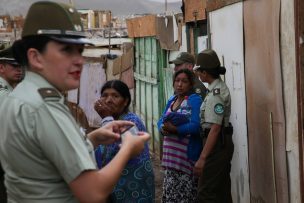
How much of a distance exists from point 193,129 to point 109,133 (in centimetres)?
279

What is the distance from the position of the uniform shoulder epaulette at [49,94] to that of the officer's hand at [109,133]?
0.47m

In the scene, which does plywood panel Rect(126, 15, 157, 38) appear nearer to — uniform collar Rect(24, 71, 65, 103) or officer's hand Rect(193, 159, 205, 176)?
officer's hand Rect(193, 159, 205, 176)

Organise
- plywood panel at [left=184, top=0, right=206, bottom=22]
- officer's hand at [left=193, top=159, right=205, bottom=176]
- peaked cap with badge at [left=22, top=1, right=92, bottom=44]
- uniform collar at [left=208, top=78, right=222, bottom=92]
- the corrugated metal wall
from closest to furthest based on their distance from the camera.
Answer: peaked cap with badge at [left=22, top=1, right=92, bottom=44], officer's hand at [left=193, top=159, right=205, bottom=176], uniform collar at [left=208, top=78, right=222, bottom=92], plywood panel at [left=184, top=0, right=206, bottom=22], the corrugated metal wall

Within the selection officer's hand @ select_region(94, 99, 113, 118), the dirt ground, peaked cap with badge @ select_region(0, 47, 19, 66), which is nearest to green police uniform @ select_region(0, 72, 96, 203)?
officer's hand @ select_region(94, 99, 113, 118)

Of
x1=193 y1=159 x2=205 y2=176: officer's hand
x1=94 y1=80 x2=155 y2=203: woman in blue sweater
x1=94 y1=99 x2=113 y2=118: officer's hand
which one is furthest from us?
x1=193 y1=159 x2=205 y2=176: officer's hand

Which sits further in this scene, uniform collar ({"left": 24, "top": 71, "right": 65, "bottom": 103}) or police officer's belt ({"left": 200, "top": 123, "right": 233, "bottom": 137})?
police officer's belt ({"left": 200, "top": 123, "right": 233, "bottom": 137})

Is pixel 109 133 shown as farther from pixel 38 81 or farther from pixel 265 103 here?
pixel 265 103

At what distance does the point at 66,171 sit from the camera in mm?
1878

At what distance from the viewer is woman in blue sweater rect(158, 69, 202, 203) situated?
202 inches

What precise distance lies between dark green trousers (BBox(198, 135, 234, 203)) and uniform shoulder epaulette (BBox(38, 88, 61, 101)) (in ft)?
10.3

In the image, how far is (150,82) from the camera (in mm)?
10625

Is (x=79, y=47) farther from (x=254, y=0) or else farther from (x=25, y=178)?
(x=254, y=0)

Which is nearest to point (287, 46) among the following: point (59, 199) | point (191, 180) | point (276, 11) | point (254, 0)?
point (276, 11)

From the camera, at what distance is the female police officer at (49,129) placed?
6.16 feet
